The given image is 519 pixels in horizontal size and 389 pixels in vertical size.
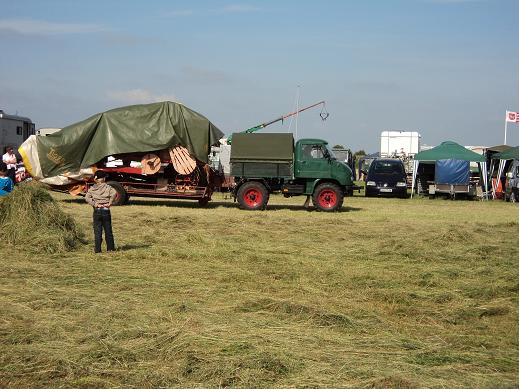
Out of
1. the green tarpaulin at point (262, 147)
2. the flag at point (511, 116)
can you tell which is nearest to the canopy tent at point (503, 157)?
the flag at point (511, 116)

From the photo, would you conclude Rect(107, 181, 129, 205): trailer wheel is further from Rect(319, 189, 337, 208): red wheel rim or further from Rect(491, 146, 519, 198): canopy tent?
Rect(491, 146, 519, 198): canopy tent

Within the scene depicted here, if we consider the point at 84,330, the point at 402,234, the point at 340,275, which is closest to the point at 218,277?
the point at 340,275

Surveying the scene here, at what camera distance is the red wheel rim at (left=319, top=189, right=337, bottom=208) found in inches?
812

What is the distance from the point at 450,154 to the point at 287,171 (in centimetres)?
1187

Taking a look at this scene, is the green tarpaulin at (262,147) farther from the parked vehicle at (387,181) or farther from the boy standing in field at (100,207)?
the boy standing in field at (100,207)

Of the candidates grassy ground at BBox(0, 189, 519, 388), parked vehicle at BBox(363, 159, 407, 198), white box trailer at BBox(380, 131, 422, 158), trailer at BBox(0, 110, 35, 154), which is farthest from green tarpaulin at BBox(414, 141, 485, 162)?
trailer at BBox(0, 110, 35, 154)

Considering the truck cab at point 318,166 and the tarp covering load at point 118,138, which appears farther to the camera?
the truck cab at point 318,166

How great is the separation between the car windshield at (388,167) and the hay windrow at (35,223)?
747 inches

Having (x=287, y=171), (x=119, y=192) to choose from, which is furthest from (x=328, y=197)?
(x=119, y=192)

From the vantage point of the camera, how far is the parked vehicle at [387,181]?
2873 cm

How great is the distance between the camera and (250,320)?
6.64m

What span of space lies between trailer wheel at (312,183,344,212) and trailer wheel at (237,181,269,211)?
1.51 m

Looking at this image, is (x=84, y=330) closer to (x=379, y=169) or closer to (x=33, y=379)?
(x=33, y=379)

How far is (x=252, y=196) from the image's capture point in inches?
813
